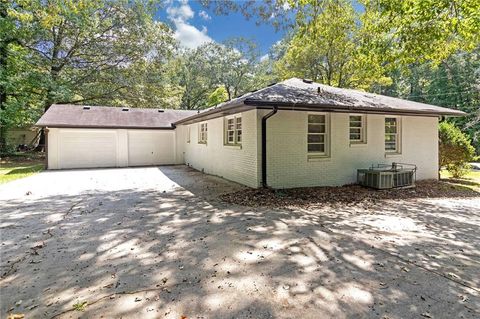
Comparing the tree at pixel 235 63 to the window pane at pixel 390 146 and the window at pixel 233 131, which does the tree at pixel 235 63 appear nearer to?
the window at pixel 233 131

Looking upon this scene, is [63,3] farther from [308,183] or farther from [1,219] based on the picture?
[308,183]

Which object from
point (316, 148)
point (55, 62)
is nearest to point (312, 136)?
point (316, 148)

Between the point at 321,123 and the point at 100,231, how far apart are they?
7174 mm

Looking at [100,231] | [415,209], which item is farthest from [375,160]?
→ [100,231]

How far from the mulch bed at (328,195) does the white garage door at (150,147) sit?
1127 cm

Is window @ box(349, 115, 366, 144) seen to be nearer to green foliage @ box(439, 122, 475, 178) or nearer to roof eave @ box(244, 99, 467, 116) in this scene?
roof eave @ box(244, 99, 467, 116)

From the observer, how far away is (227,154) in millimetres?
10969

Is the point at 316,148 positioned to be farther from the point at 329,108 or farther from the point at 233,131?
the point at 233,131

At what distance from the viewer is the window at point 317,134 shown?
9289 mm

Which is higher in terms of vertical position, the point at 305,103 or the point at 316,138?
the point at 305,103

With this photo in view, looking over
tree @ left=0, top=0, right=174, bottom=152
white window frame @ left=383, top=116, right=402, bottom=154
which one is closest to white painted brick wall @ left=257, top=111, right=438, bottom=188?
white window frame @ left=383, top=116, right=402, bottom=154

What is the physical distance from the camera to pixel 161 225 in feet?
17.9

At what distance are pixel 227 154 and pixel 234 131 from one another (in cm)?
106

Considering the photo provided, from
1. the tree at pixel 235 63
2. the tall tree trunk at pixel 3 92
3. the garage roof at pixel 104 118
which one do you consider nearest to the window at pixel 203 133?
the garage roof at pixel 104 118
